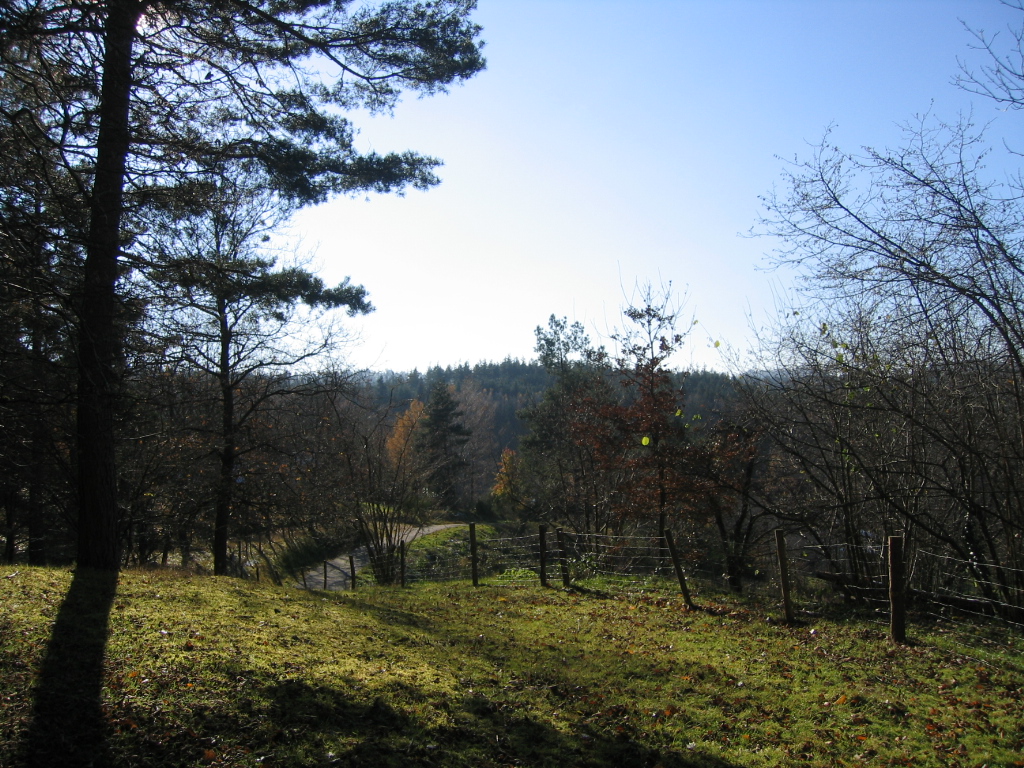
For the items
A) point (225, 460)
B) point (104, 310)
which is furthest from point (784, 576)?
point (225, 460)

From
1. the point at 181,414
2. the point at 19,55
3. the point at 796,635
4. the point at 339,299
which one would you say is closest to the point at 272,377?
the point at 181,414

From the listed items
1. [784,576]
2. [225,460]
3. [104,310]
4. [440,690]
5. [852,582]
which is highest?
[104,310]

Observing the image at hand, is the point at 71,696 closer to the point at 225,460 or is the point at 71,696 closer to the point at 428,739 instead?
the point at 428,739

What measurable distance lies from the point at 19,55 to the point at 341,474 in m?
14.1

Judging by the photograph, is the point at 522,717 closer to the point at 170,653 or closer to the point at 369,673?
the point at 369,673

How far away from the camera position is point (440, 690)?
5723 millimetres

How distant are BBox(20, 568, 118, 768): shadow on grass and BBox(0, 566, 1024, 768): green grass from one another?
0.02m

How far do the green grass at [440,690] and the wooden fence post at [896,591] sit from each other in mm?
193

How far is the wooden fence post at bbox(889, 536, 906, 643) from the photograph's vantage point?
26.2 ft

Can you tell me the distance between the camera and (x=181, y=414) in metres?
15.5

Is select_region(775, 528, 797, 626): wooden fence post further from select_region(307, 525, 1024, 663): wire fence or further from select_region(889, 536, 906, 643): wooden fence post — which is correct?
select_region(889, 536, 906, 643): wooden fence post

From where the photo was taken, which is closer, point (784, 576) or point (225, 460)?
point (784, 576)

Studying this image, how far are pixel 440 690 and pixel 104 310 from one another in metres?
5.33

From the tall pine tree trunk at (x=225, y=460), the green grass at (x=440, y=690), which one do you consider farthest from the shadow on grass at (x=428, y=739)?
the tall pine tree trunk at (x=225, y=460)
